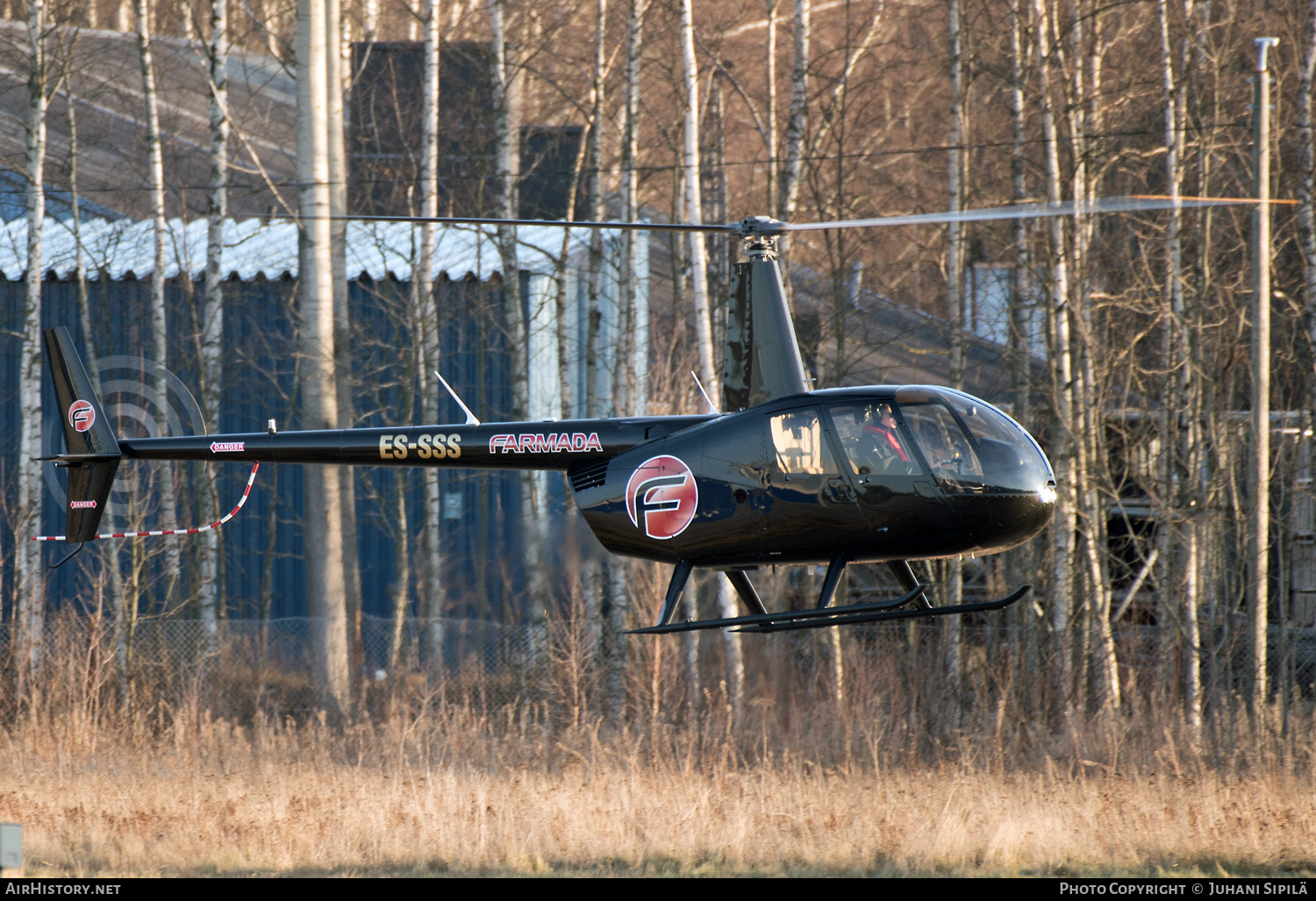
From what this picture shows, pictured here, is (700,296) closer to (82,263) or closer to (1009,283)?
(1009,283)

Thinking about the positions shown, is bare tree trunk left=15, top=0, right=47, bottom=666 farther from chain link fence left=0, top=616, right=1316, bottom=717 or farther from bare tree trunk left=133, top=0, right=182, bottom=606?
bare tree trunk left=133, top=0, right=182, bottom=606

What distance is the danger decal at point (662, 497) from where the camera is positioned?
7434mm

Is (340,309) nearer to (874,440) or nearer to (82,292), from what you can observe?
(82,292)

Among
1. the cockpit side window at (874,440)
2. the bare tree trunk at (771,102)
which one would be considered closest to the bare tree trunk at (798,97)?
the bare tree trunk at (771,102)

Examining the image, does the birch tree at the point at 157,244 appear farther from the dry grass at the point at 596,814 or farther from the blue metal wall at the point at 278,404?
Result: the dry grass at the point at 596,814

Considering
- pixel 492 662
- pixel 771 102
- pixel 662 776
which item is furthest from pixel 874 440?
pixel 771 102

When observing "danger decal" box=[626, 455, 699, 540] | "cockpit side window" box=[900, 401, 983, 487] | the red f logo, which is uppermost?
the red f logo

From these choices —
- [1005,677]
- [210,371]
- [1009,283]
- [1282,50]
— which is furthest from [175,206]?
[1282,50]

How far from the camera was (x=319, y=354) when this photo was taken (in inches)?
551

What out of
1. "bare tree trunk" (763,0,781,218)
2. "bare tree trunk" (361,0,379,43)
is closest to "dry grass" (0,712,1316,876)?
"bare tree trunk" (763,0,781,218)

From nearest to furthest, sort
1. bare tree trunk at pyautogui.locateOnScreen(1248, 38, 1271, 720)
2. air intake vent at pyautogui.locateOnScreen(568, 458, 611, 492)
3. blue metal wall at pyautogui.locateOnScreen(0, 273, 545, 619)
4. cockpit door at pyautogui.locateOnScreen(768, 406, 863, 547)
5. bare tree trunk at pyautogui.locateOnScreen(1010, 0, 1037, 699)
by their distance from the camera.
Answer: cockpit door at pyautogui.locateOnScreen(768, 406, 863, 547), air intake vent at pyautogui.locateOnScreen(568, 458, 611, 492), bare tree trunk at pyautogui.locateOnScreen(1248, 38, 1271, 720), bare tree trunk at pyautogui.locateOnScreen(1010, 0, 1037, 699), blue metal wall at pyautogui.locateOnScreen(0, 273, 545, 619)

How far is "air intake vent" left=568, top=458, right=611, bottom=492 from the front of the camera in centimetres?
781

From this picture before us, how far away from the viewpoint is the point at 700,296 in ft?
48.1

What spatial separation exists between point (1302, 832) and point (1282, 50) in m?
12.1
